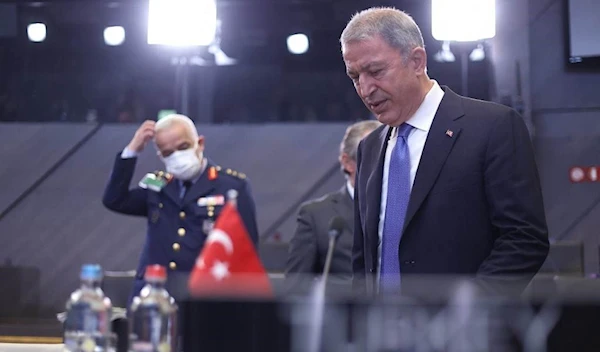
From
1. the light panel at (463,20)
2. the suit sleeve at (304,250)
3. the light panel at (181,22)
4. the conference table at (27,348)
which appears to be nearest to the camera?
the conference table at (27,348)

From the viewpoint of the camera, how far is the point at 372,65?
6.98 feet

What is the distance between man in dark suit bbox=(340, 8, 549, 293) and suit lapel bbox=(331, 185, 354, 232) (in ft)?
3.82

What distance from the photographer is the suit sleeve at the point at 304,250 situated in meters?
3.31

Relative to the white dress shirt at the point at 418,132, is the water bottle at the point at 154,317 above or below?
below

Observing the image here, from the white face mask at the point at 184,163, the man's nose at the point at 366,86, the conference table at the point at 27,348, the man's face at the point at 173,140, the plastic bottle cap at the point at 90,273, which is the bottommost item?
the conference table at the point at 27,348

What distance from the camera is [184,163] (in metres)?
3.74

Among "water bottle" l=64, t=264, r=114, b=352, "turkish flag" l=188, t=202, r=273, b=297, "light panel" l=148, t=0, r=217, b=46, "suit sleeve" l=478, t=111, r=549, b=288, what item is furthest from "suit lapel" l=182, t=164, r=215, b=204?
"light panel" l=148, t=0, r=217, b=46

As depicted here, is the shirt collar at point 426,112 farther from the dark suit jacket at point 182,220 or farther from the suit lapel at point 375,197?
the dark suit jacket at point 182,220

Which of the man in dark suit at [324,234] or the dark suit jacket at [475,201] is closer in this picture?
the dark suit jacket at [475,201]

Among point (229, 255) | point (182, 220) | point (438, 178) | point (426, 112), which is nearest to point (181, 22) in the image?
point (182, 220)

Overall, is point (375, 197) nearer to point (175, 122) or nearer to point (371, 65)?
point (371, 65)

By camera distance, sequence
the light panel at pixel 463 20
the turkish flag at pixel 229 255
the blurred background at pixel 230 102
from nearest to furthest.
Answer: the turkish flag at pixel 229 255, the light panel at pixel 463 20, the blurred background at pixel 230 102

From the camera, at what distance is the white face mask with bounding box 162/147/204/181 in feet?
12.3

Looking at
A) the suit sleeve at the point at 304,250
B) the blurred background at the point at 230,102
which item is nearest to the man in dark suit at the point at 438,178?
the suit sleeve at the point at 304,250
